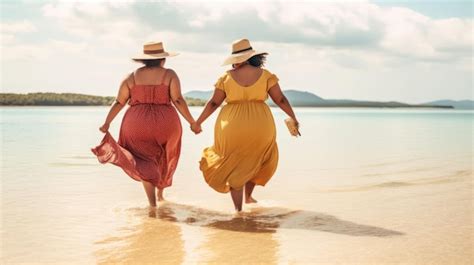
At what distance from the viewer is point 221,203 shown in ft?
23.8

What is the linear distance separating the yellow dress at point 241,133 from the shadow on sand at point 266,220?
0.37 m

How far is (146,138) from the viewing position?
6.95 m

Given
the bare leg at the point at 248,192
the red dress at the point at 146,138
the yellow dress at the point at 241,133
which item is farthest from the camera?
the bare leg at the point at 248,192

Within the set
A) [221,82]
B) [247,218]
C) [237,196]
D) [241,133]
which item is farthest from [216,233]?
[221,82]

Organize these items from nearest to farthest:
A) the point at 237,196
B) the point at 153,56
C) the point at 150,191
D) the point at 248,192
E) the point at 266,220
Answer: the point at 266,220, the point at 237,196, the point at 153,56, the point at 150,191, the point at 248,192

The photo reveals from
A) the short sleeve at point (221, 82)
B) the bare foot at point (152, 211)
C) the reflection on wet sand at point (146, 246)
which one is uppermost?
the short sleeve at point (221, 82)

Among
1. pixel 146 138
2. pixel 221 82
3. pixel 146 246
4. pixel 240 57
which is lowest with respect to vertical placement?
pixel 146 246

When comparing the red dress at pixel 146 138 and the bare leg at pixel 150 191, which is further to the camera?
the bare leg at pixel 150 191

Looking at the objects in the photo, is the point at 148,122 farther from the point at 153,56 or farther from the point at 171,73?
the point at 153,56

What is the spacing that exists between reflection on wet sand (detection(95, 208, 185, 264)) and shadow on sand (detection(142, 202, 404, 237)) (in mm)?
387

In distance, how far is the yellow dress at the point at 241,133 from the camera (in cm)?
640

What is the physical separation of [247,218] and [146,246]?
4.80 ft

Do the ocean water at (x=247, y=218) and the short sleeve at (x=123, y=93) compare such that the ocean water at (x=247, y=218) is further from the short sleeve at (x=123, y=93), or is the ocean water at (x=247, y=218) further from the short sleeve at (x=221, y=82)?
the short sleeve at (x=221, y=82)

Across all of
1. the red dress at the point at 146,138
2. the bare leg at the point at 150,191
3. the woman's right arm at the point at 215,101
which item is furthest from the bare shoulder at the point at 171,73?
the bare leg at the point at 150,191
